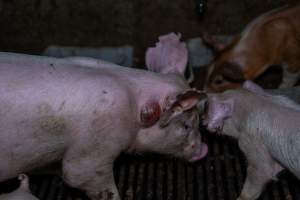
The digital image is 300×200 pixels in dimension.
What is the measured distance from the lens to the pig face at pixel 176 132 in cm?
263

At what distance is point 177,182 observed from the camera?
10.8 ft

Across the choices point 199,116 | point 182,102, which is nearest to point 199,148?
point 199,116

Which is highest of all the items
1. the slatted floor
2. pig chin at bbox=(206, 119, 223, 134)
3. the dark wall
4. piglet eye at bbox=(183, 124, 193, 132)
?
the dark wall

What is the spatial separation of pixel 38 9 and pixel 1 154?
2.38 m

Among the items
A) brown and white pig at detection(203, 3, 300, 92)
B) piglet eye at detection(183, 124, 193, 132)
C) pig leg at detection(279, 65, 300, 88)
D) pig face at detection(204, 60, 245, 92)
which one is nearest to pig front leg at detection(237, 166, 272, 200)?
piglet eye at detection(183, 124, 193, 132)

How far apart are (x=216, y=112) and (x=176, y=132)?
34 centimetres

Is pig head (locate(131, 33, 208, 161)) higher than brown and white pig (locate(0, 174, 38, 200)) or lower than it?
higher

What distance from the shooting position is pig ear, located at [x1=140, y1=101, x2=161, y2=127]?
8.67 ft

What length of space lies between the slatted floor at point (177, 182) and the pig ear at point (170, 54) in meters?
0.56

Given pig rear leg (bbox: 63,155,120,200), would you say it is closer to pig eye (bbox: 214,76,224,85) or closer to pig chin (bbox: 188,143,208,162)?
pig chin (bbox: 188,143,208,162)

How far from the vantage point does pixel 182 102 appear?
2609mm

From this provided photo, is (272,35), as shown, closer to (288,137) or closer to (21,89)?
(288,137)

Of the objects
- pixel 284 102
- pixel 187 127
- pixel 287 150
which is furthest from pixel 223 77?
pixel 287 150

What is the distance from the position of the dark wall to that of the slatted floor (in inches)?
58.4
